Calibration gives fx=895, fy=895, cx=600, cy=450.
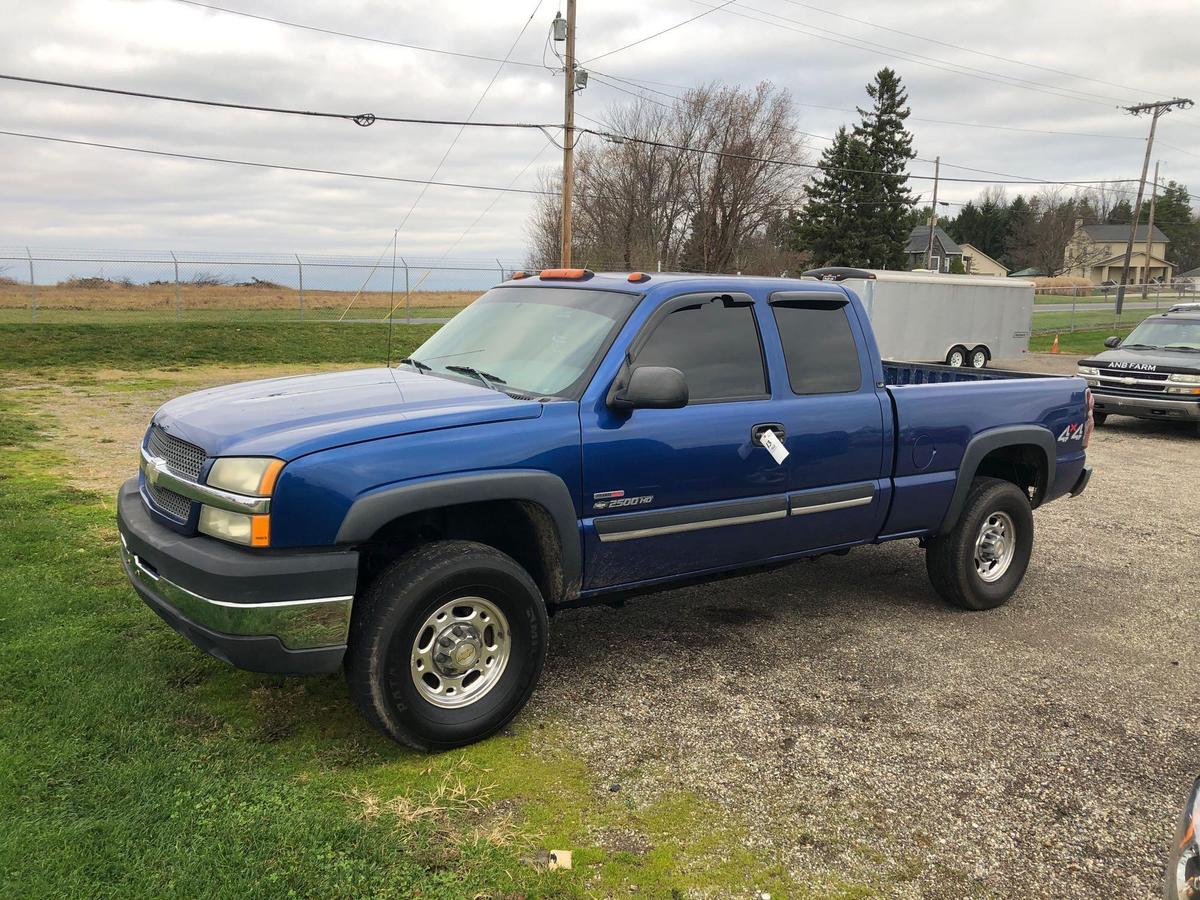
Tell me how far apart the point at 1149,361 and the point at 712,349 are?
11236 millimetres

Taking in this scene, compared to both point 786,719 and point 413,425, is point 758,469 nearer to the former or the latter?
point 786,719

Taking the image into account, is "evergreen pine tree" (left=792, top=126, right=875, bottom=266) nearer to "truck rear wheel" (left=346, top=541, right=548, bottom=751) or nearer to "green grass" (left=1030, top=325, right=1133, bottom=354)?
"green grass" (left=1030, top=325, right=1133, bottom=354)

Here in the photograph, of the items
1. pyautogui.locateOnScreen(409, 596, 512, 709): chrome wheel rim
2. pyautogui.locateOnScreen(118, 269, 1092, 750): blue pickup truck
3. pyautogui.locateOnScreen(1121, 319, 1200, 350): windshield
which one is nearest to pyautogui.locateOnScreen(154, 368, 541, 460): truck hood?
pyautogui.locateOnScreen(118, 269, 1092, 750): blue pickup truck

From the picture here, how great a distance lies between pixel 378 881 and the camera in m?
2.80

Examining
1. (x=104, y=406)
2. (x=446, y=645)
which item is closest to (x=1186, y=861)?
(x=446, y=645)

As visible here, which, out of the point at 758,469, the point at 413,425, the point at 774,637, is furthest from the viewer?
the point at 774,637

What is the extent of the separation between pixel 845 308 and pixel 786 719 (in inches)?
90.3

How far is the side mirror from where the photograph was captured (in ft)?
12.5

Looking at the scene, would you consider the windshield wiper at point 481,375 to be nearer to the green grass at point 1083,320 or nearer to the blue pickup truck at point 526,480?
the blue pickup truck at point 526,480

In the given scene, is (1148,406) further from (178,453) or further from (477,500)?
(178,453)

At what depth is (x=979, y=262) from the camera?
319 feet

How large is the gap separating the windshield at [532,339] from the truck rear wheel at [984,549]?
2620 mm

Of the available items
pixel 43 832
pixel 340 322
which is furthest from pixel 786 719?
pixel 340 322

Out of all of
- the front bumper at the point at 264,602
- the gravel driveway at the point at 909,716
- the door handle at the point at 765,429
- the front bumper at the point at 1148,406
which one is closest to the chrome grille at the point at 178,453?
the front bumper at the point at 264,602
